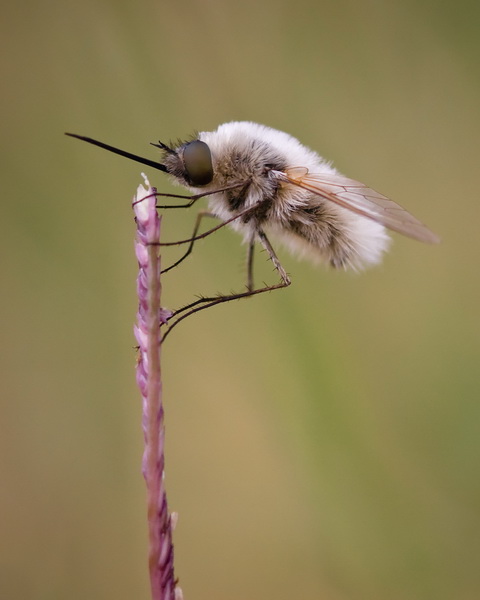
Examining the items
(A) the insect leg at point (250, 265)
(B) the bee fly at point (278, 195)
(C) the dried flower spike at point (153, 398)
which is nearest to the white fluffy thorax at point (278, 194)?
(B) the bee fly at point (278, 195)

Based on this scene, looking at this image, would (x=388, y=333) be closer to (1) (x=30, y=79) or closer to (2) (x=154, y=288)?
(1) (x=30, y=79)

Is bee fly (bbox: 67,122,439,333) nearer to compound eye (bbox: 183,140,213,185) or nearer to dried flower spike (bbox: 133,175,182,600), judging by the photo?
compound eye (bbox: 183,140,213,185)

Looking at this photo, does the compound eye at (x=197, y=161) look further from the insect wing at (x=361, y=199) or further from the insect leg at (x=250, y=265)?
the insect leg at (x=250, y=265)

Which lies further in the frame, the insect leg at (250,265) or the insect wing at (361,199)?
the insect leg at (250,265)

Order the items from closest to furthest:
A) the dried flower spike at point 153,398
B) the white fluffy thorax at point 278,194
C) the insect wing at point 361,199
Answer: the dried flower spike at point 153,398 < the insect wing at point 361,199 < the white fluffy thorax at point 278,194

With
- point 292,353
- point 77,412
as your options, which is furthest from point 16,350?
point 292,353

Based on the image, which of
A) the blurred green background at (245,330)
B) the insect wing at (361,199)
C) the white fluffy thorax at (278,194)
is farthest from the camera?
the blurred green background at (245,330)

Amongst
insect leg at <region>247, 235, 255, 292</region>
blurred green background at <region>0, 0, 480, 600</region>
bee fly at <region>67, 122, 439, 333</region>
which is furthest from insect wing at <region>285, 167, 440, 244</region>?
blurred green background at <region>0, 0, 480, 600</region>
